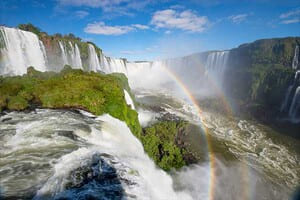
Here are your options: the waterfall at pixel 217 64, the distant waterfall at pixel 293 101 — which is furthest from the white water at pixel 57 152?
the waterfall at pixel 217 64

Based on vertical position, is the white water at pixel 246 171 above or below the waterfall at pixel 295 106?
below

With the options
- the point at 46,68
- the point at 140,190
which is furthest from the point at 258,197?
the point at 46,68

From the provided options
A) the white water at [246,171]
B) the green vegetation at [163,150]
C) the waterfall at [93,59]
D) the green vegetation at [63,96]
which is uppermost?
the waterfall at [93,59]

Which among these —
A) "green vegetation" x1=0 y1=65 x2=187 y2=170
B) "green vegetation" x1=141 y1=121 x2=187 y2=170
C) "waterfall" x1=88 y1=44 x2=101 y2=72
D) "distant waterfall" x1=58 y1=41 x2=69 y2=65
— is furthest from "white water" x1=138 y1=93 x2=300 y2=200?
"waterfall" x1=88 y1=44 x2=101 y2=72

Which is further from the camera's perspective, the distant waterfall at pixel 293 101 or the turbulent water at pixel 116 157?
the distant waterfall at pixel 293 101

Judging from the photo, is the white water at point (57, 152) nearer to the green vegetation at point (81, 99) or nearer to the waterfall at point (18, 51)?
the green vegetation at point (81, 99)

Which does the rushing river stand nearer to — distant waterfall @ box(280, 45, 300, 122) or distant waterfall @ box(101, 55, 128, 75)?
distant waterfall @ box(280, 45, 300, 122)
